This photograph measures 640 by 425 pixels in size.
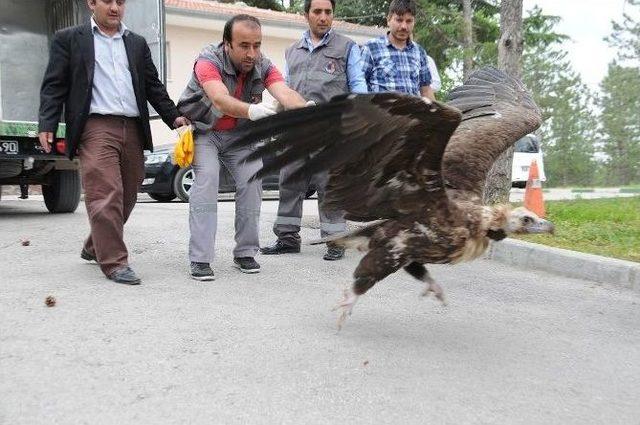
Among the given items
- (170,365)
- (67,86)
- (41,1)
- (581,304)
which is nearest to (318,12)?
(67,86)

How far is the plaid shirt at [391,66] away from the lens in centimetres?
659

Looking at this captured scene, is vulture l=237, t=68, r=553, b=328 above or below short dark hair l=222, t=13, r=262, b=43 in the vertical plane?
below

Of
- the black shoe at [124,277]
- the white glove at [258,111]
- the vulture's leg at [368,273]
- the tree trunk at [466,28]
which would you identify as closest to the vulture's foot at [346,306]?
the vulture's leg at [368,273]

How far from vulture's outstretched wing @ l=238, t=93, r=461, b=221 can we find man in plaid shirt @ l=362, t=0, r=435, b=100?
265 centimetres

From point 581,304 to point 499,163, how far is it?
4.40 metres

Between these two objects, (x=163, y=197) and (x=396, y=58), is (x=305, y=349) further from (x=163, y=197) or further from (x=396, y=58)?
(x=163, y=197)

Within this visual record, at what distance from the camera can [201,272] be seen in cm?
548

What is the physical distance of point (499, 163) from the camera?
9336 millimetres

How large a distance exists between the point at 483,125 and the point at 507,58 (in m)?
4.48

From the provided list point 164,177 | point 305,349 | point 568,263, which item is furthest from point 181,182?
point 305,349

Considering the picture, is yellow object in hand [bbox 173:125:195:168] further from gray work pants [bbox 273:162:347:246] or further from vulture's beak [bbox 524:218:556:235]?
vulture's beak [bbox 524:218:556:235]

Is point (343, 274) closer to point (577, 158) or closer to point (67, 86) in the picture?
point (67, 86)

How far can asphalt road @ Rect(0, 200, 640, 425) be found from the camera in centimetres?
301

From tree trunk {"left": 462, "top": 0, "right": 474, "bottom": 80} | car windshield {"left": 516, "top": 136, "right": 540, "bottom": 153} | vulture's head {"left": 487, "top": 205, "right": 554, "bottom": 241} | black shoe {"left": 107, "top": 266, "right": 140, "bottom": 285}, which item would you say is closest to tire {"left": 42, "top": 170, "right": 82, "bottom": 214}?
black shoe {"left": 107, "top": 266, "right": 140, "bottom": 285}
